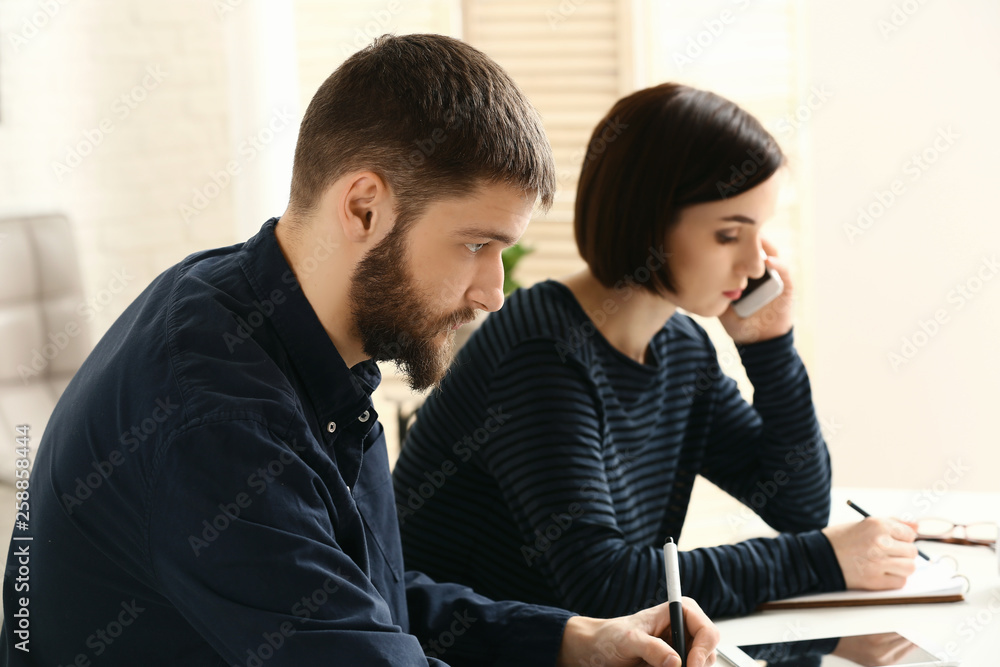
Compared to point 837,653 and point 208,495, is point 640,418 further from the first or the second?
point 208,495

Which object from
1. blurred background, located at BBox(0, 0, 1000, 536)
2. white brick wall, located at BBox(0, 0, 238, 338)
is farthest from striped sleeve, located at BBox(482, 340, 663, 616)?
blurred background, located at BBox(0, 0, 1000, 536)

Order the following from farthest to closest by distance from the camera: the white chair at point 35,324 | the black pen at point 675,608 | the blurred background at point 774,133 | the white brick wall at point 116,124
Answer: the blurred background at point 774,133, the white brick wall at point 116,124, the white chair at point 35,324, the black pen at point 675,608

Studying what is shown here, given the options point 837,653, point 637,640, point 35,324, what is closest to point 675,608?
point 637,640

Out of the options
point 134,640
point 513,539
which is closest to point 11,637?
point 134,640

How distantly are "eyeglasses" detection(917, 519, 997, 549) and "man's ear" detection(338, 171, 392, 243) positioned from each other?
1000 millimetres

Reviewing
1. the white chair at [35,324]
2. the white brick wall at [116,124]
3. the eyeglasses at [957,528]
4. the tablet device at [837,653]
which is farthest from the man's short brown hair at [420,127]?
the white brick wall at [116,124]

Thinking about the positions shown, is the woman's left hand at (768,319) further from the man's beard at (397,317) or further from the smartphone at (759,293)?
the man's beard at (397,317)

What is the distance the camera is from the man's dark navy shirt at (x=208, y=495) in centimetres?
74

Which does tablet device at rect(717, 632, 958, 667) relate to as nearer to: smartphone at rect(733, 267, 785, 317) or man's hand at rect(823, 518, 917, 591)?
man's hand at rect(823, 518, 917, 591)

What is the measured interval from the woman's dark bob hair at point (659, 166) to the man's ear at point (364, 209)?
0.61m

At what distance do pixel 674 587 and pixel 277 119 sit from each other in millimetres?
1794

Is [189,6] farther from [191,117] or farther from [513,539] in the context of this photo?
[513,539]

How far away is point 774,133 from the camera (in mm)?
2904

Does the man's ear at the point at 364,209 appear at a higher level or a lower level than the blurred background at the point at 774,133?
higher
